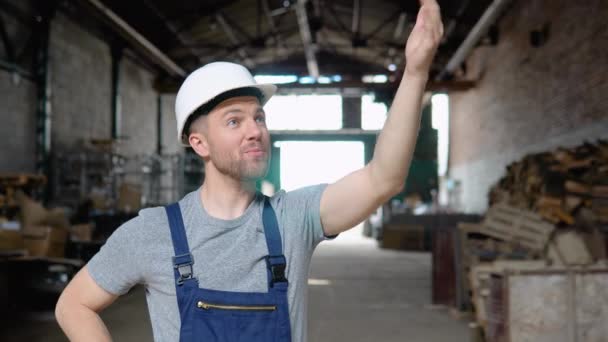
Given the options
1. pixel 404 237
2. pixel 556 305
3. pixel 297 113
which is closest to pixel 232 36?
pixel 297 113

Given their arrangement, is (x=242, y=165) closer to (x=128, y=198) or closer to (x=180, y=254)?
(x=180, y=254)

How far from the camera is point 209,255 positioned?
1.49 meters

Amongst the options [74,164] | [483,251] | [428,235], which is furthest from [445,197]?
[483,251]

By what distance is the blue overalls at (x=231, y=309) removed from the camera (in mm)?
1436

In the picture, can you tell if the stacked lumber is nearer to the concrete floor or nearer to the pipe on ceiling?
the concrete floor

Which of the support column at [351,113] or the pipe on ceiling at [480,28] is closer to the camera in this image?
the pipe on ceiling at [480,28]

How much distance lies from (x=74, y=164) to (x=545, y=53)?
9.68m

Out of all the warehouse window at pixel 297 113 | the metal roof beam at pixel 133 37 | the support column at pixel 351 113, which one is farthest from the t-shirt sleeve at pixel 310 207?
the support column at pixel 351 113

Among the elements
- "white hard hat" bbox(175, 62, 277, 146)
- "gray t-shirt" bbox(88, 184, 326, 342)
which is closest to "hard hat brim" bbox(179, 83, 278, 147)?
"white hard hat" bbox(175, 62, 277, 146)

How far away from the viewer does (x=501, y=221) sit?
6.12 metres

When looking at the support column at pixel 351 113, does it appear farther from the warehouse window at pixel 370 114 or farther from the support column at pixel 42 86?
the support column at pixel 42 86

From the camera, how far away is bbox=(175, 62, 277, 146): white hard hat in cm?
154

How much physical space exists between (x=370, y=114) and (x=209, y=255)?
2422cm

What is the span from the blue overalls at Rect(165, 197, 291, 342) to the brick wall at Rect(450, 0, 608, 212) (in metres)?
7.93
